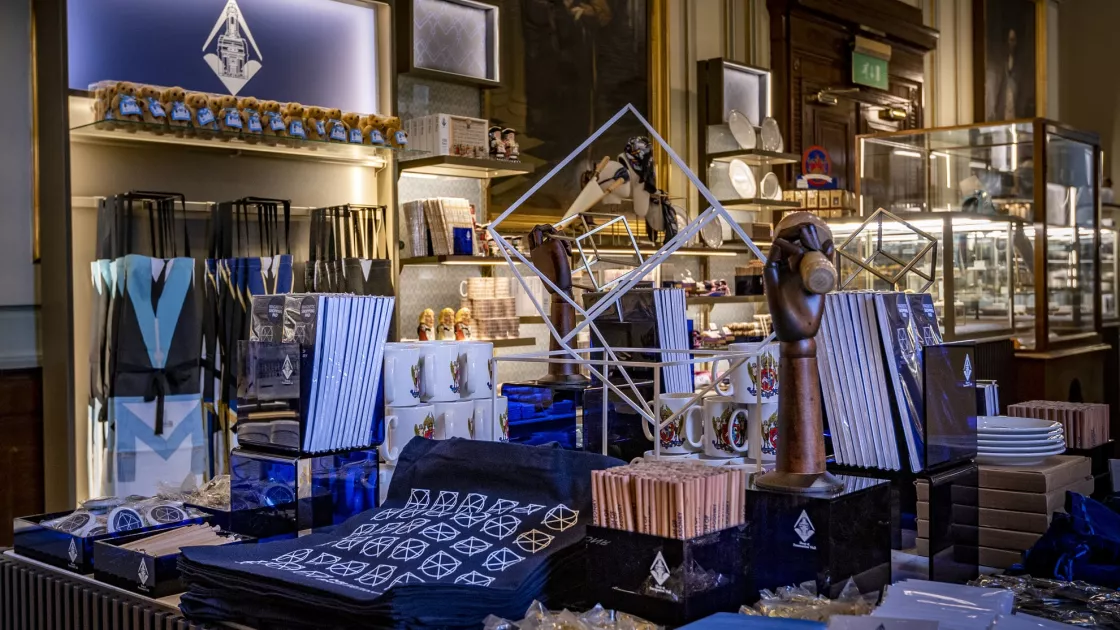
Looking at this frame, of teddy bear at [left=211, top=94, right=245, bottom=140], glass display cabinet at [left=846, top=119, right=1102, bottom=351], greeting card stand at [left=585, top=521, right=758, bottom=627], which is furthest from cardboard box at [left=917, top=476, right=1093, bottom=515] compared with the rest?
glass display cabinet at [left=846, top=119, right=1102, bottom=351]

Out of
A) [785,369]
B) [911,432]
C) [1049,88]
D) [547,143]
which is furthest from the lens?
[1049,88]

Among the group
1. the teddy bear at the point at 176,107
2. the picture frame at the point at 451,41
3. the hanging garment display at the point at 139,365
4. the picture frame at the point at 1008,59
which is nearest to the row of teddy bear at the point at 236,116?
the teddy bear at the point at 176,107

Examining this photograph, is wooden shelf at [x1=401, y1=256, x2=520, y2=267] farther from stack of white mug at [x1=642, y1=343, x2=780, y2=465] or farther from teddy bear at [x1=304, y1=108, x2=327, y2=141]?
stack of white mug at [x1=642, y1=343, x2=780, y2=465]

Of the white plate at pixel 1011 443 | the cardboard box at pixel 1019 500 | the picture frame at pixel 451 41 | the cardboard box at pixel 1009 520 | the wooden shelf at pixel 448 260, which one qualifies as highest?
the picture frame at pixel 451 41

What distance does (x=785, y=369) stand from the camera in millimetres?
1274

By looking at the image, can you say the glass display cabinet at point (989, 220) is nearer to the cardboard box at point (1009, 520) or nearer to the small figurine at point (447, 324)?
the small figurine at point (447, 324)

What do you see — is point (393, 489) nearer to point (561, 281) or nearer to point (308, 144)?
point (561, 281)

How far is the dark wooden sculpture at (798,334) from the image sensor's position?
1.24 metres

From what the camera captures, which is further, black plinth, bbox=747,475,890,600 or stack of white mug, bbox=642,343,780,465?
stack of white mug, bbox=642,343,780,465

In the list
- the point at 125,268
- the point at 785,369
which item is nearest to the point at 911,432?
the point at 785,369

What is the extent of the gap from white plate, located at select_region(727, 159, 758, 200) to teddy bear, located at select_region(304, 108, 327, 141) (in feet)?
10.1

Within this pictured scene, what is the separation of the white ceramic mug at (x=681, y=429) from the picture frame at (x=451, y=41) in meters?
2.95

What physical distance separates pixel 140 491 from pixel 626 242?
9.69 feet

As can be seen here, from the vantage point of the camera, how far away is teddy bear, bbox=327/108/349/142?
3.86 m
